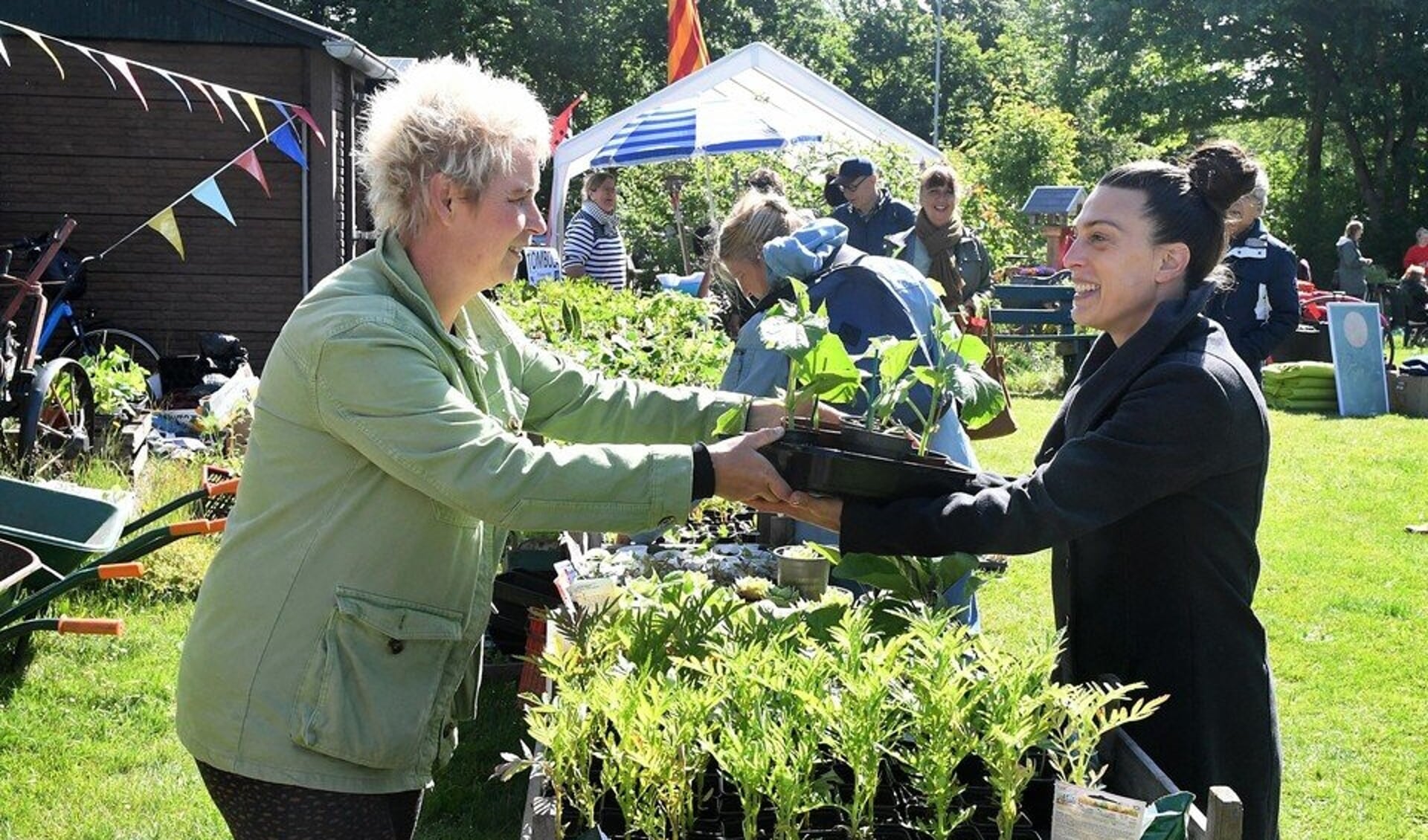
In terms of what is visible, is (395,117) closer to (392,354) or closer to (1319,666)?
(392,354)

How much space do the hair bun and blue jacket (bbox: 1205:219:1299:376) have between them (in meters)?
4.30

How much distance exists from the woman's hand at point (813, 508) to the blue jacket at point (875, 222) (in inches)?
244

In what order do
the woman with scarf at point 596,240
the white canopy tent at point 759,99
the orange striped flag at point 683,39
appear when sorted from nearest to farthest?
1. the woman with scarf at point 596,240
2. the white canopy tent at point 759,99
3. the orange striped flag at point 683,39

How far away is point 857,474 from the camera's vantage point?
2.46m

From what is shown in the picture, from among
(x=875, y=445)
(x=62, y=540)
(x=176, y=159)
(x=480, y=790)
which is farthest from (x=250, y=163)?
(x=875, y=445)

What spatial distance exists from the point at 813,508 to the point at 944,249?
6069 millimetres

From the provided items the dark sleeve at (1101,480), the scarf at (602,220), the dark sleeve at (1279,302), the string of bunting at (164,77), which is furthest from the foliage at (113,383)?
the dark sleeve at (1101,480)

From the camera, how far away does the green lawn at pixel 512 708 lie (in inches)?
171

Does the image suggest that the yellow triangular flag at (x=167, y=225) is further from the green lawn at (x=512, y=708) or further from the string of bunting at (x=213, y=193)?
the green lawn at (x=512, y=708)

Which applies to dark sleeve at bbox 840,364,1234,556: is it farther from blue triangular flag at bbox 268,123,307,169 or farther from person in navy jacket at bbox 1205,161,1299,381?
blue triangular flag at bbox 268,123,307,169

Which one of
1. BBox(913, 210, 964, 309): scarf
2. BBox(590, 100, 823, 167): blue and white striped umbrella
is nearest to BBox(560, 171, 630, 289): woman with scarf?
BBox(590, 100, 823, 167): blue and white striped umbrella

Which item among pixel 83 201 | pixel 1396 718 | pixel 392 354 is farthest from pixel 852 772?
pixel 83 201

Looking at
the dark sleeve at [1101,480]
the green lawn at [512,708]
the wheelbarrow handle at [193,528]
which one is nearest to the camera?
the dark sleeve at [1101,480]

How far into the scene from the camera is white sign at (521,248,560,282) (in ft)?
32.2
